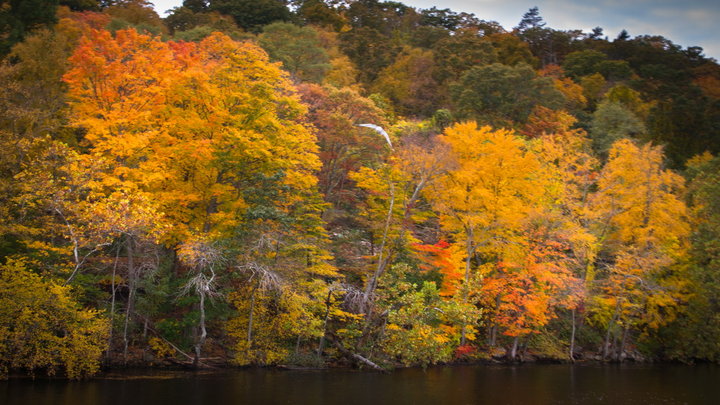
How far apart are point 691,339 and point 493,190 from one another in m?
15.5

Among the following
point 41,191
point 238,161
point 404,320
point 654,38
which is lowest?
point 404,320

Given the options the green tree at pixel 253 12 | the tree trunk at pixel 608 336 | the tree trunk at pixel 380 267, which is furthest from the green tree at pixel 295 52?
the tree trunk at pixel 608 336

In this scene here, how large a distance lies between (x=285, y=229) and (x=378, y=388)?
7.60 metres

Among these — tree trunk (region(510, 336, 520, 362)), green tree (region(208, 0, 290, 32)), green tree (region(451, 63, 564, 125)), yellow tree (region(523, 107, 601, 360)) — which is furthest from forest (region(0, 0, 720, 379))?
green tree (region(208, 0, 290, 32))

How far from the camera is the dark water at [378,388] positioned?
18.5m

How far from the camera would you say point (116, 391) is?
18828 mm

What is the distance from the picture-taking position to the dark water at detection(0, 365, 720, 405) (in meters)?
18.5

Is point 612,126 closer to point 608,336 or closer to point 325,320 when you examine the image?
point 608,336

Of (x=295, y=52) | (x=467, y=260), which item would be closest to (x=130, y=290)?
(x=467, y=260)

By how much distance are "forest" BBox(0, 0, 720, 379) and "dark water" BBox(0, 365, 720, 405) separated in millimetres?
1365

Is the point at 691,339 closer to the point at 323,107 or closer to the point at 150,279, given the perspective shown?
the point at 323,107

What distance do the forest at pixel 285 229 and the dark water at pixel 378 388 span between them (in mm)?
1365

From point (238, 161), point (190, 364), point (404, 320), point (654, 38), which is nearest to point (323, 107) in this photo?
point (238, 161)

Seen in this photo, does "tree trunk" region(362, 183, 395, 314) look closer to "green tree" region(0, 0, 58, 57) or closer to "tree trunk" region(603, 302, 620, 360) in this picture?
"tree trunk" region(603, 302, 620, 360)
